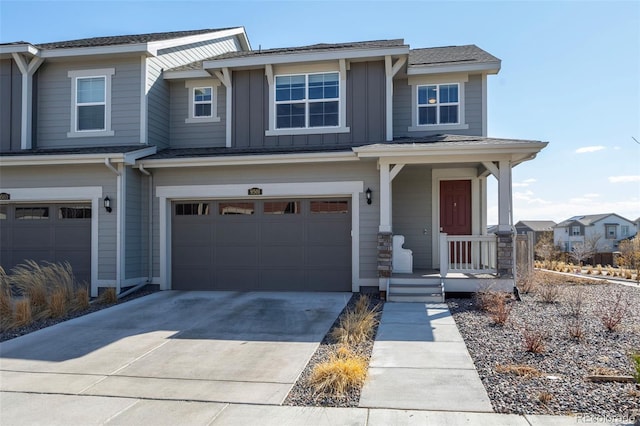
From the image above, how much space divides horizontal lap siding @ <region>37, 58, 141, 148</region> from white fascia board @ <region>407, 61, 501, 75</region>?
715 cm

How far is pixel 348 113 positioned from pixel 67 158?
675 centimetres

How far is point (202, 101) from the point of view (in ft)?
43.7

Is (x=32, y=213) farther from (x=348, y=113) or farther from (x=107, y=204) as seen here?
A: (x=348, y=113)

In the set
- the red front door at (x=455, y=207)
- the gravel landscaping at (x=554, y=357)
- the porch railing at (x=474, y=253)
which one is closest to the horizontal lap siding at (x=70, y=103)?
the porch railing at (x=474, y=253)

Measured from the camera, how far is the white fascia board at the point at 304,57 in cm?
1148

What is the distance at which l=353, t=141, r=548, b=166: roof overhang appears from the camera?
9.63m

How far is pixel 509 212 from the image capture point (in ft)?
33.2

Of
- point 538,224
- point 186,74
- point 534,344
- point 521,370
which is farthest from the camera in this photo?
point 538,224

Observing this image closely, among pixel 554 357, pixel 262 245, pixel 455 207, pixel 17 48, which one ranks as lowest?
pixel 554 357

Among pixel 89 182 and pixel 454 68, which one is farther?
pixel 454 68

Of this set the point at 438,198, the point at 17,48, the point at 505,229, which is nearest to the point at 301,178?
the point at 438,198

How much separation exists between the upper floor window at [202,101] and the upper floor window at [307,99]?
188cm

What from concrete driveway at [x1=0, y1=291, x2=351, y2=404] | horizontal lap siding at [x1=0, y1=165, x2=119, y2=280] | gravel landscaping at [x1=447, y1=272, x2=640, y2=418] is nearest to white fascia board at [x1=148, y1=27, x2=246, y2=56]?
horizontal lap siding at [x1=0, y1=165, x2=119, y2=280]

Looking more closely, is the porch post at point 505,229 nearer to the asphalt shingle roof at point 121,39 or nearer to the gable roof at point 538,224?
the asphalt shingle roof at point 121,39
